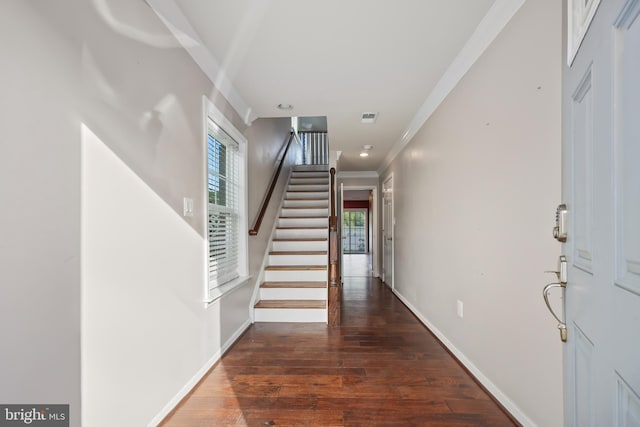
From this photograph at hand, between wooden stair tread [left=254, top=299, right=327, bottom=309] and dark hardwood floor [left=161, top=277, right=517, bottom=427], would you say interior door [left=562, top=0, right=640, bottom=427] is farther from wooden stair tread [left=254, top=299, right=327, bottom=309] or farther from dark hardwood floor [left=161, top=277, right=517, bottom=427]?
wooden stair tread [left=254, top=299, right=327, bottom=309]

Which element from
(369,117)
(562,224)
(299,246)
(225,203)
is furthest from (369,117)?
(562,224)

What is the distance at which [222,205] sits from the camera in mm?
2689

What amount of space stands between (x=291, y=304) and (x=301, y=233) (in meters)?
1.37

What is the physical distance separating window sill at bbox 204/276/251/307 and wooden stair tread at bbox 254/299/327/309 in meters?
0.46

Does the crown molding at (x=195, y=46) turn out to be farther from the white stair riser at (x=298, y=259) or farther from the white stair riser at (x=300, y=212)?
the white stair riser at (x=300, y=212)

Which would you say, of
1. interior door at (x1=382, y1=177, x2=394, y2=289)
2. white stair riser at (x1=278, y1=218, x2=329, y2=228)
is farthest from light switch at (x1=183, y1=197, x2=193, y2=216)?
interior door at (x1=382, y1=177, x2=394, y2=289)

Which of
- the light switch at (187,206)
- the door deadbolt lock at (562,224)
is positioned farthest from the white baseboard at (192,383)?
the door deadbolt lock at (562,224)

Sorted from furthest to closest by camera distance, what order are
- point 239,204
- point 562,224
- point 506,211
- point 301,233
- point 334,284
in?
point 301,233 → point 334,284 → point 239,204 → point 506,211 → point 562,224

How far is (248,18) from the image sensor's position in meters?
1.75

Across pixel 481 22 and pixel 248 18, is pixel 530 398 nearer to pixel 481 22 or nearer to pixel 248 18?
pixel 481 22

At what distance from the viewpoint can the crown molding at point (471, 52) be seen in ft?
5.32

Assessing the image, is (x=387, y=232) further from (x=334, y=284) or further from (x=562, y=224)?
Answer: (x=562, y=224)

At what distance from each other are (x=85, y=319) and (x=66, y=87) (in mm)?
863

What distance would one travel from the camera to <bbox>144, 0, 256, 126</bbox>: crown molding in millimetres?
1596
